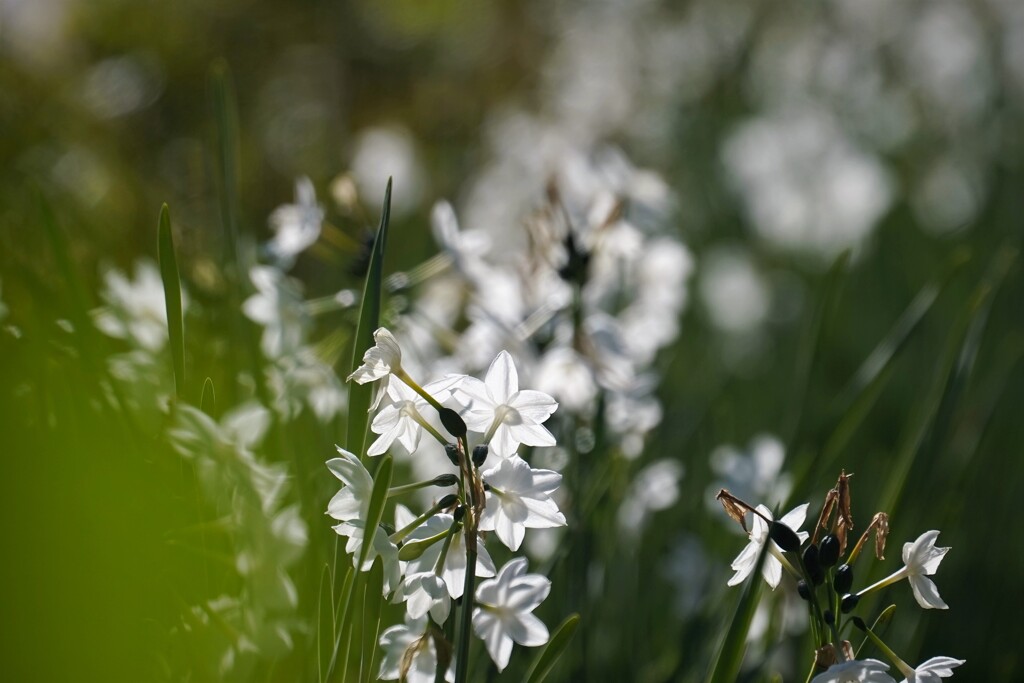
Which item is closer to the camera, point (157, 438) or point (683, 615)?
point (157, 438)

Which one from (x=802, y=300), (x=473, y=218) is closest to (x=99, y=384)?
(x=802, y=300)

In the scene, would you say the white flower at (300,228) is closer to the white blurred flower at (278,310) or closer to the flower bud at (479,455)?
the white blurred flower at (278,310)

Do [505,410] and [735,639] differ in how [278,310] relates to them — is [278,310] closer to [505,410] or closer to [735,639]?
[505,410]

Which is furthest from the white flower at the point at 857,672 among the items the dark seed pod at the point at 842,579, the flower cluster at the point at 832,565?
the dark seed pod at the point at 842,579

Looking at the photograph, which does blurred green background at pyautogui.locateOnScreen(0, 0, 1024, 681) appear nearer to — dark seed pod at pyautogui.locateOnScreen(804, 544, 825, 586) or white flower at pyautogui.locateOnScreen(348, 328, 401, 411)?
white flower at pyautogui.locateOnScreen(348, 328, 401, 411)

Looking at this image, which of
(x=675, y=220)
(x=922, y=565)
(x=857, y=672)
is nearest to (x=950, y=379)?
(x=922, y=565)

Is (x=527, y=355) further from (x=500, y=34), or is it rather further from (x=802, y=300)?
(x=500, y=34)
